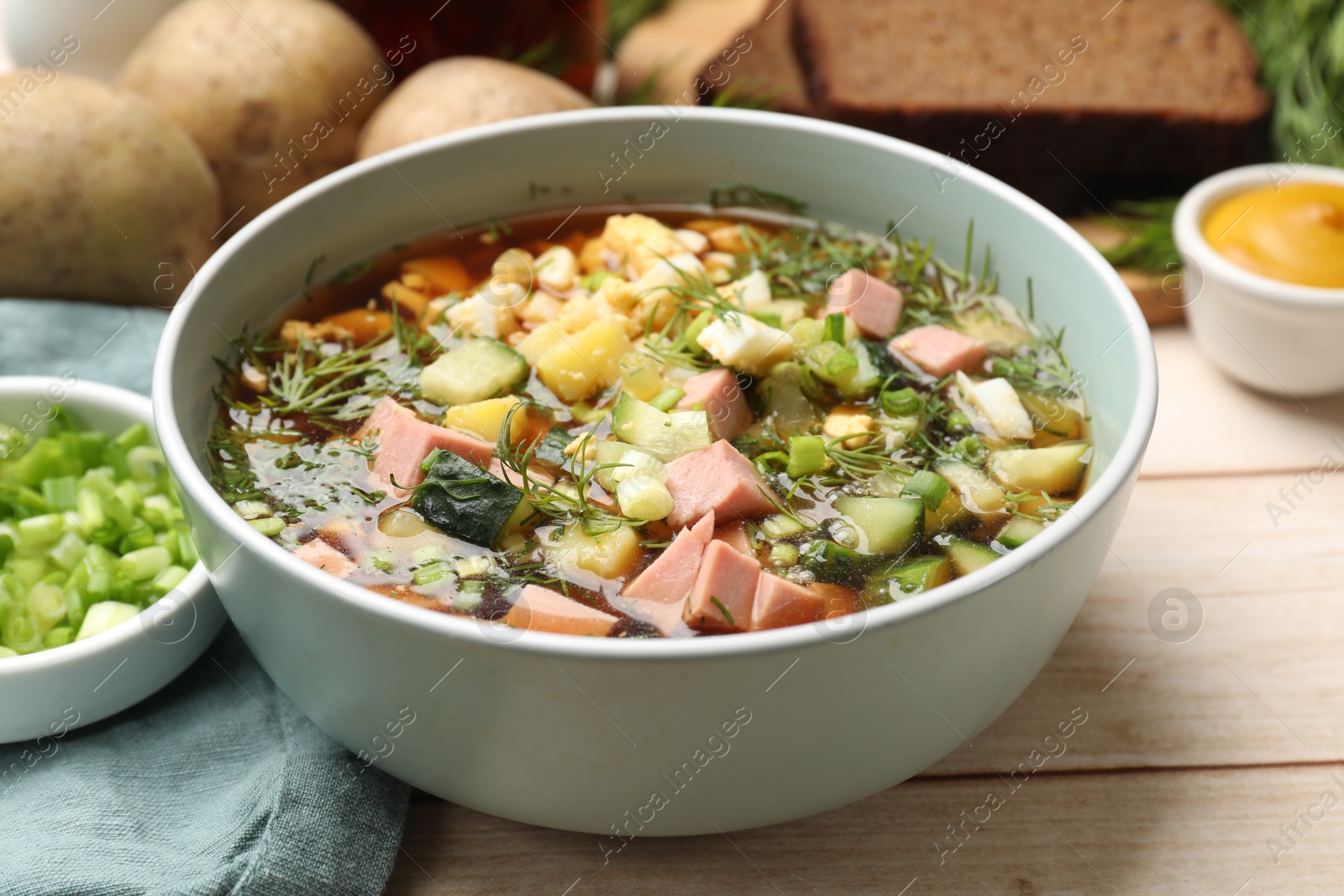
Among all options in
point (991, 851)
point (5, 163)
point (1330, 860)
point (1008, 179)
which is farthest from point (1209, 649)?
point (5, 163)

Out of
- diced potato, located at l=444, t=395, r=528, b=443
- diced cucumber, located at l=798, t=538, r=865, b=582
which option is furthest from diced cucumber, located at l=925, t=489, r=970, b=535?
diced potato, located at l=444, t=395, r=528, b=443

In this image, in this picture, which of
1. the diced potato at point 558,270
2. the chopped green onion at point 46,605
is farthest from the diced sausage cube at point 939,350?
the chopped green onion at point 46,605

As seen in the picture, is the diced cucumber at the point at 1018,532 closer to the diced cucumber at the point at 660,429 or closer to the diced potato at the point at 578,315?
the diced cucumber at the point at 660,429

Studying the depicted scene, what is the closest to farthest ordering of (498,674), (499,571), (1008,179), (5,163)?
(498,674) < (499,571) < (5,163) < (1008,179)

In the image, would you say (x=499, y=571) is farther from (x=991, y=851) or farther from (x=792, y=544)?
(x=991, y=851)

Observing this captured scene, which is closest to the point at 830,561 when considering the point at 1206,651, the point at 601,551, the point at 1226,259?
the point at 601,551

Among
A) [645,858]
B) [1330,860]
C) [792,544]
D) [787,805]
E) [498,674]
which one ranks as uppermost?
[498,674]

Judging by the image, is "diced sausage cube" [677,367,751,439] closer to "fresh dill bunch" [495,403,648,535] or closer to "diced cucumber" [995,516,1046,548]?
"fresh dill bunch" [495,403,648,535]
